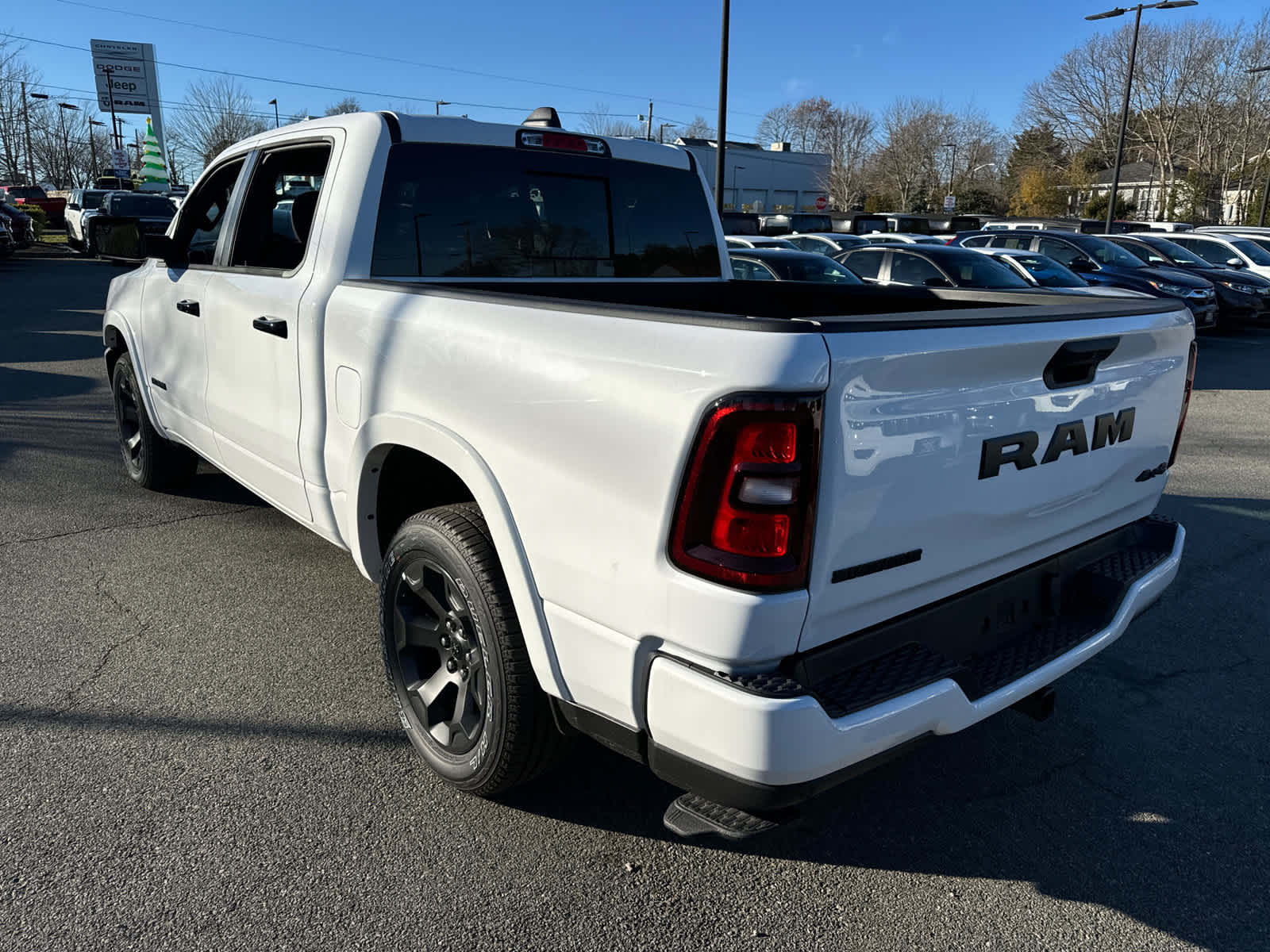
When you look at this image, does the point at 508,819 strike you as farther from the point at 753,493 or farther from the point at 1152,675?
the point at 1152,675

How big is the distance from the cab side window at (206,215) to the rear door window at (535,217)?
4.20ft

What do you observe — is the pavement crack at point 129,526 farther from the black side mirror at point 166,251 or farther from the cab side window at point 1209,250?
the cab side window at point 1209,250

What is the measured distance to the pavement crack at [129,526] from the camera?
4.86m

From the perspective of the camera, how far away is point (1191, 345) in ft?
9.69

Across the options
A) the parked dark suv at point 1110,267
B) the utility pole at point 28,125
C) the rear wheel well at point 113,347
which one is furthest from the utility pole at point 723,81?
the utility pole at point 28,125

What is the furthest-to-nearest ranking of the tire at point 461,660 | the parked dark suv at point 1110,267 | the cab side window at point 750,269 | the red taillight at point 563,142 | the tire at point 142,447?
the parked dark suv at point 1110,267 < the cab side window at point 750,269 < the tire at point 142,447 < the red taillight at point 563,142 < the tire at point 461,660

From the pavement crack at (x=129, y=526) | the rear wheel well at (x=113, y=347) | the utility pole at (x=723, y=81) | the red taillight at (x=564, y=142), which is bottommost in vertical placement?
the pavement crack at (x=129, y=526)

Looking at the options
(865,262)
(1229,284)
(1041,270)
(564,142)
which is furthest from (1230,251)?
(564,142)

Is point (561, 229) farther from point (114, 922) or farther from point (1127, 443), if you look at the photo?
point (114, 922)

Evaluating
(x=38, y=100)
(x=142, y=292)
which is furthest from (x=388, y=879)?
(x=38, y=100)

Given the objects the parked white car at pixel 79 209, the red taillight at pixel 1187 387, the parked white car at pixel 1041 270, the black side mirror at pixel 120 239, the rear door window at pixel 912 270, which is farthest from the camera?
the parked white car at pixel 79 209

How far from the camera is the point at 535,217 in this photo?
366 centimetres

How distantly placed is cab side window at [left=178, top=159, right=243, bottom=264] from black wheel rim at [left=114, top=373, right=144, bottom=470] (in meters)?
1.24

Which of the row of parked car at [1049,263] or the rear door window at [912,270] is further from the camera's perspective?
the rear door window at [912,270]
